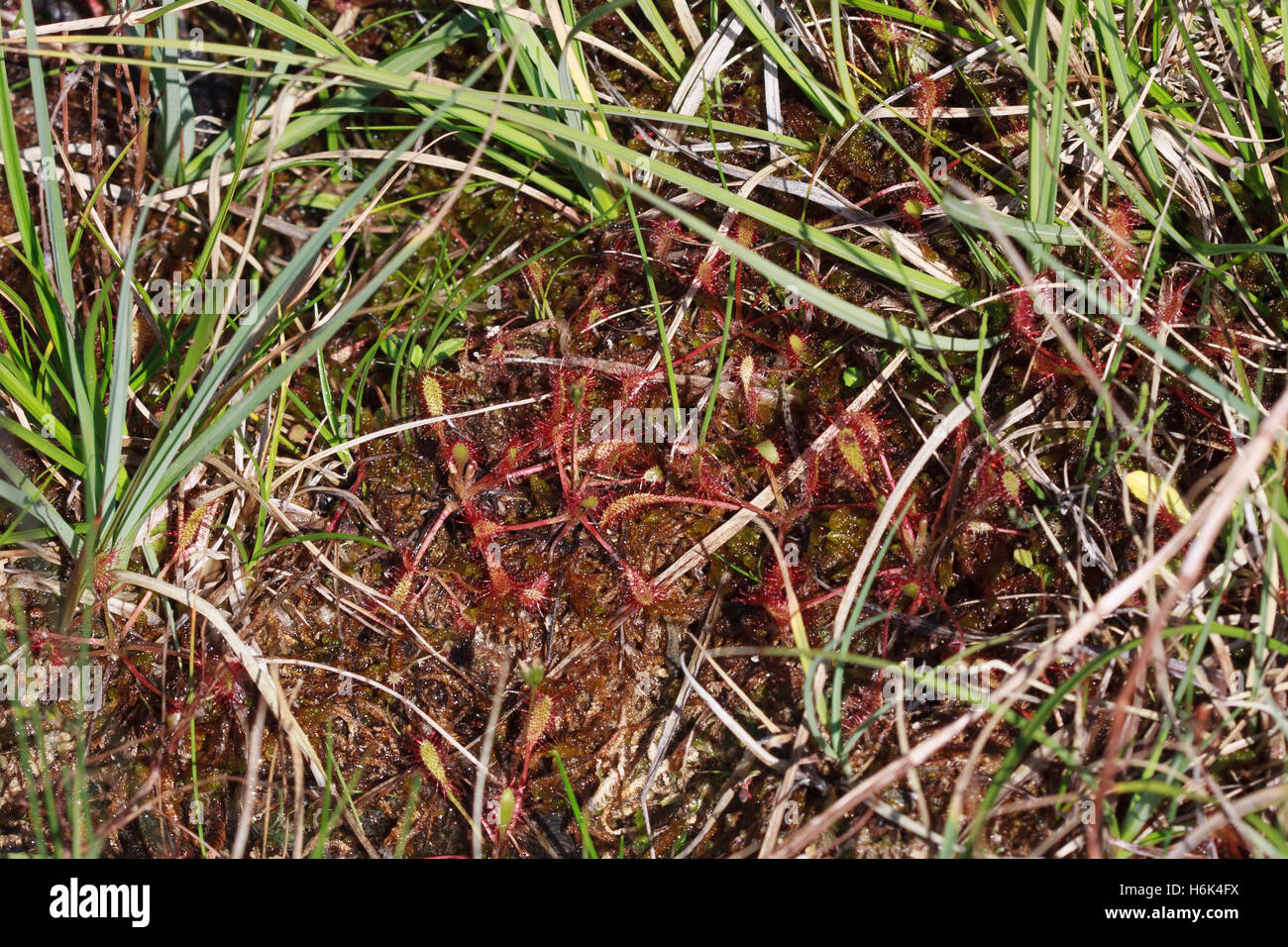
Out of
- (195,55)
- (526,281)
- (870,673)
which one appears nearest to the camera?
(870,673)

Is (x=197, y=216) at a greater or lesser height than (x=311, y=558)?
greater

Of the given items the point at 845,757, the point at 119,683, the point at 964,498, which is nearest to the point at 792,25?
the point at 964,498

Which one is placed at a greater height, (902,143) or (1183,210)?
(902,143)

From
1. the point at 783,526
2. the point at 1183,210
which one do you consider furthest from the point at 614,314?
the point at 1183,210

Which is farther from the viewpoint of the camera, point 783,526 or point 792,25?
point 792,25

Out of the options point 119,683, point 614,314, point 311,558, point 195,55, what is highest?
point 195,55

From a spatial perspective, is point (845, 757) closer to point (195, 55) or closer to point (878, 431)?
point (878, 431)

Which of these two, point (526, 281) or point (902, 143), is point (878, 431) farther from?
point (526, 281)

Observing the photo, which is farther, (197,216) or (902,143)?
(197,216)

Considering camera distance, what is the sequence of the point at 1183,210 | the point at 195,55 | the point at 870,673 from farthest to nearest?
the point at 195,55
the point at 1183,210
the point at 870,673

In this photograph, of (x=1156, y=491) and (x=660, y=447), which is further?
(x=660, y=447)
